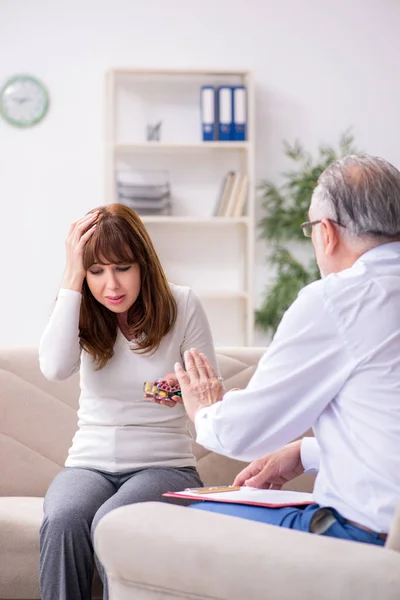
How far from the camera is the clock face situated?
204 inches

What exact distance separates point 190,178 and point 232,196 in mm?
377

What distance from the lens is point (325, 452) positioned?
144cm

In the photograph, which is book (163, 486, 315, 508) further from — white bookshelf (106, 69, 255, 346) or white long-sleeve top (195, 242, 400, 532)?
white bookshelf (106, 69, 255, 346)

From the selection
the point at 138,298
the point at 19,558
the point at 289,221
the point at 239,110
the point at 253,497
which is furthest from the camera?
the point at 289,221

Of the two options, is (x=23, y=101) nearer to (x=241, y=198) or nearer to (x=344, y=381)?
(x=241, y=198)

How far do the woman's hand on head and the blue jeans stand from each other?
75 cm

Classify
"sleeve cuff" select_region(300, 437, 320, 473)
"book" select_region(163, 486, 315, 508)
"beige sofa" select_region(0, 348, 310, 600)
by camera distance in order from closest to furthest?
"book" select_region(163, 486, 315, 508), "sleeve cuff" select_region(300, 437, 320, 473), "beige sofa" select_region(0, 348, 310, 600)

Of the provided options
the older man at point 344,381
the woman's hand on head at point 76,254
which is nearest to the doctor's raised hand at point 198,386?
the older man at point 344,381

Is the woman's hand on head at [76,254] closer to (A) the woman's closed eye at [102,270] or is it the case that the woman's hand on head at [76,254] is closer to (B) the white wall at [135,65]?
(A) the woman's closed eye at [102,270]

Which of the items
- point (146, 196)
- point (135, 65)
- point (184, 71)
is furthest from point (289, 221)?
point (135, 65)

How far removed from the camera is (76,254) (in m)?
2.09

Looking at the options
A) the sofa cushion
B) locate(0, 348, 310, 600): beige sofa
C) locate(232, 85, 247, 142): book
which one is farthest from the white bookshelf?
the sofa cushion

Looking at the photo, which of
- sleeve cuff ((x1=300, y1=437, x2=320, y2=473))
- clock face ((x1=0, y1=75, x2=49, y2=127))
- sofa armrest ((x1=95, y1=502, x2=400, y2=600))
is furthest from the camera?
clock face ((x1=0, y1=75, x2=49, y2=127))

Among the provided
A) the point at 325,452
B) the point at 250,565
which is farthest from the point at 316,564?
the point at 325,452
